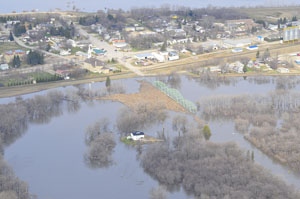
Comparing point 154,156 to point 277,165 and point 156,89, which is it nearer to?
point 277,165

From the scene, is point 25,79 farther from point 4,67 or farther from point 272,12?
point 272,12

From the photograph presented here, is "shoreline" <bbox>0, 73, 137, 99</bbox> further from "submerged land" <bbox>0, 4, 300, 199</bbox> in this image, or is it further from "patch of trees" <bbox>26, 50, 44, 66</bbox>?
"patch of trees" <bbox>26, 50, 44, 66</bbox>

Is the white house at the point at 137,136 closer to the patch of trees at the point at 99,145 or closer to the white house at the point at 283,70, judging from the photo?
the patch of trees at the point at 99,145

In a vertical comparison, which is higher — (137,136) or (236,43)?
(236,43)

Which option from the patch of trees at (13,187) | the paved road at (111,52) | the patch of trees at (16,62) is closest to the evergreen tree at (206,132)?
the patch of trees at (13,187)

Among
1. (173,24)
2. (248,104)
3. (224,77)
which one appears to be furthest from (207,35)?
(248,104)

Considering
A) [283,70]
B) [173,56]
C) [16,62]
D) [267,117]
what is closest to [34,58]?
[16,62]

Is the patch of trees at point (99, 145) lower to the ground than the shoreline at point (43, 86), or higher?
lower
